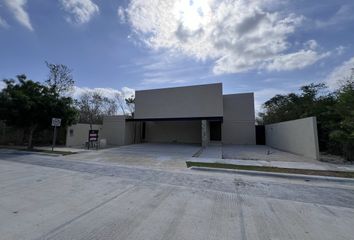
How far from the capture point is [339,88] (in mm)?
11312

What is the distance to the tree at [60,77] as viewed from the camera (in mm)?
22219

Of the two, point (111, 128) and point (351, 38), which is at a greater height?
point (351, 38)

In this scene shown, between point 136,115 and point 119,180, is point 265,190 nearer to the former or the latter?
point 119,180

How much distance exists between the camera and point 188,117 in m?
19.6

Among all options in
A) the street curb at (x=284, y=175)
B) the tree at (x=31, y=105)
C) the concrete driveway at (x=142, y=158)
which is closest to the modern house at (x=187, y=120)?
the tree at (x=31, y=105)

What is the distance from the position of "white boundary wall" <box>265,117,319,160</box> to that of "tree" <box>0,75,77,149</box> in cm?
1701

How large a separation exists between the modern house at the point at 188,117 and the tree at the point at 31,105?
150 inches

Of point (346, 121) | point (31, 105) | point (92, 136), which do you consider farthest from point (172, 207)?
point (31, 105)

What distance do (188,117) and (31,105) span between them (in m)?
13.3

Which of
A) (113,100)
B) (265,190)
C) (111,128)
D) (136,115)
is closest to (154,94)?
(136,115)

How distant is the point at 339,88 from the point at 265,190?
34.1 feet

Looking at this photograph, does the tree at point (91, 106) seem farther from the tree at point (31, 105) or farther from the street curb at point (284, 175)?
the street curb at point (284, 175)

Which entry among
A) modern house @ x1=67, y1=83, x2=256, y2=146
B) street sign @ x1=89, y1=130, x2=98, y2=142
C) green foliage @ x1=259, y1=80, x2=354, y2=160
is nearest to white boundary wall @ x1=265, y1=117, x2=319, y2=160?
green foliage @ x1=259, y1=80, x2=354, y2=160

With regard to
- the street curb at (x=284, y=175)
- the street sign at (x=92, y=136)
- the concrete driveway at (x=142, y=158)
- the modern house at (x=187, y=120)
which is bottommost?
the street curb at (x=284, y=175)
